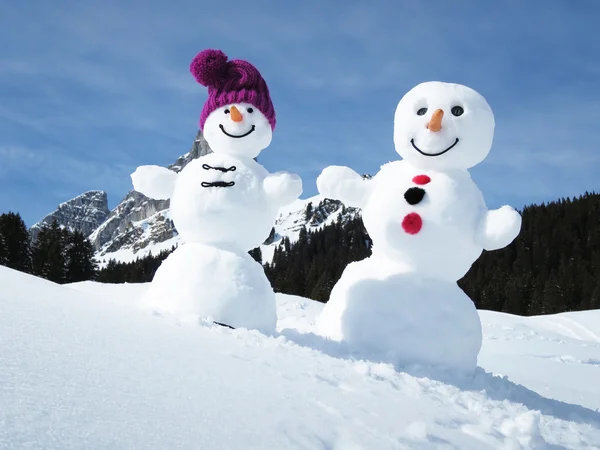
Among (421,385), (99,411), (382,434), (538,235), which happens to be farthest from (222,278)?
(538,235)

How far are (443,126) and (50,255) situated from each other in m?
25.6

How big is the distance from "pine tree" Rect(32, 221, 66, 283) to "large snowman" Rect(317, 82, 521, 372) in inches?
959

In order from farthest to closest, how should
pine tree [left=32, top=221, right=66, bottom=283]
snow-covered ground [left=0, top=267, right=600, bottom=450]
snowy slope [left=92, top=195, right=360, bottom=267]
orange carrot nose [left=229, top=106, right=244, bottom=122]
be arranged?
snowy slope [left=92, top=195, right=360, bottom=267]
pine tree [left=32, top=221, right=66, bottom=283]
orange carrot nose [left=229, top=106, right=244, bottom=122]
snow-covered ground [left=0, top=267, right=600, bottom=450]

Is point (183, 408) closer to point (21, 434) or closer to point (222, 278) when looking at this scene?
point (21, 434)

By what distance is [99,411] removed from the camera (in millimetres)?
2049

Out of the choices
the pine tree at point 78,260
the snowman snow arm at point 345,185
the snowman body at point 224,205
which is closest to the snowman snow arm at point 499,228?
the snowman snow arm at point 345,185

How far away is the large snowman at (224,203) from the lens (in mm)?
4973

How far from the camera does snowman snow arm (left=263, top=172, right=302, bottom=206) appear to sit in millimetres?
5305

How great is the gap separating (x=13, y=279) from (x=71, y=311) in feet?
3.83

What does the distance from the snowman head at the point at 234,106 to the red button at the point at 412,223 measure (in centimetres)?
173

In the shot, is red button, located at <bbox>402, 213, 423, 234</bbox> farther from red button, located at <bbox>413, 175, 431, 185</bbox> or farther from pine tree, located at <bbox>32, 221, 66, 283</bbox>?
pine tree, located at <bbox>32, 221, 66, 283</bbox>

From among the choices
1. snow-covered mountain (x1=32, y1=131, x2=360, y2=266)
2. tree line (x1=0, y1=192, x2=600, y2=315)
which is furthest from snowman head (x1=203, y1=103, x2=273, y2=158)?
snow-covered mountain (x1=32, y1=131, x2=360, y2=266)

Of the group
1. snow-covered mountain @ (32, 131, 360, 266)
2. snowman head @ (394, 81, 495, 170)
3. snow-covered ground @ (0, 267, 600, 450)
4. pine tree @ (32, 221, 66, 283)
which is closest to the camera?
snow-covered ground @ (0, 267, 600, 450)

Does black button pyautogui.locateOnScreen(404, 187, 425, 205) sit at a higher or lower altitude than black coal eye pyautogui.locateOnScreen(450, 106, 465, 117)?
lower
